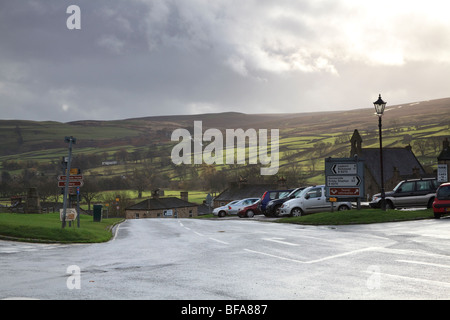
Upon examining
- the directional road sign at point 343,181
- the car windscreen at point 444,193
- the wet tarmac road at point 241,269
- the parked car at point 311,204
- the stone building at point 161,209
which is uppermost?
the directional road sign at point 343,181

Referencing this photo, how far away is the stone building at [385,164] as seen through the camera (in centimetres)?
8700

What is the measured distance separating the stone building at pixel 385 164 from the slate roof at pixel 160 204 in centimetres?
4349

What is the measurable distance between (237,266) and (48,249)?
7743mm

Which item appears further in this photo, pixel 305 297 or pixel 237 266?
pixel 237 266

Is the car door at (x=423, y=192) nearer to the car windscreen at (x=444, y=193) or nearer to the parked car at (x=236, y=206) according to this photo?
the car windscreen at (x=444, y=193)

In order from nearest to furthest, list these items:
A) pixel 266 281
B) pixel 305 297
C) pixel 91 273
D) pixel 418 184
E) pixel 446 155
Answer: pixel 305 297 < pixel 266 281 < pixel 91 273 < pixel 418 184 < pixel 446 155

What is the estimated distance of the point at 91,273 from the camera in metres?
10.6

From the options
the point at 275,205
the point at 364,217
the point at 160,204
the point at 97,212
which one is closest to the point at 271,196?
the point at 275,205

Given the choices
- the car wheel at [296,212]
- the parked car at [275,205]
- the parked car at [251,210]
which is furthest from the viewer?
the parked car at [251,210]

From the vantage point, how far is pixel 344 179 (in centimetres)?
2934

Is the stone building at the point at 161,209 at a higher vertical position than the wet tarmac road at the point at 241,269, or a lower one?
lower

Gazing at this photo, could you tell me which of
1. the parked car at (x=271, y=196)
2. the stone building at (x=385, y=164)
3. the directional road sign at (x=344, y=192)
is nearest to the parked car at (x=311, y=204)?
the directional road sign at (x=344, y=192)
